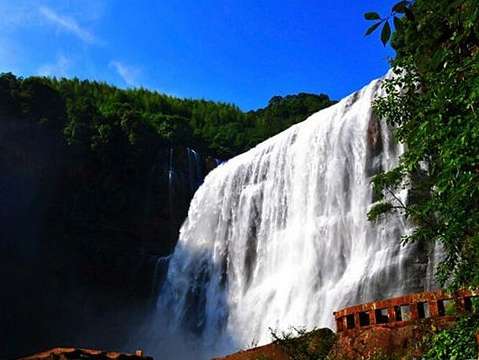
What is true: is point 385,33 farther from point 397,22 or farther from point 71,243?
point 71,243

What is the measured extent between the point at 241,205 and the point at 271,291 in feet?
22.6

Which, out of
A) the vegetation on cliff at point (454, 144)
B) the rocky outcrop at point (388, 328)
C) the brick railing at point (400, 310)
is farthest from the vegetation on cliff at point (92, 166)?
the vegetation on cliff at point (454, 144)

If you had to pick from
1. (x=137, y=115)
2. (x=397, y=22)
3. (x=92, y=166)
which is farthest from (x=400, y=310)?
(x=137, y=115)

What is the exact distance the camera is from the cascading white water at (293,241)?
2056cm

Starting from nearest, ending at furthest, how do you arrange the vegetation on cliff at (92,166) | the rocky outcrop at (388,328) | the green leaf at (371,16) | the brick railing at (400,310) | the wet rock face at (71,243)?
the green leaf at (371,16) < the brick railing at (400,310) < the rocky outcrop at (388,328) < the wet rock face at (71,243) < the vegetation on cliff at (92,166)

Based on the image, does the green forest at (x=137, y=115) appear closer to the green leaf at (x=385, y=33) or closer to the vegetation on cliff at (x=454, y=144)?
the vegetation on cliff at (x=454, y=144)

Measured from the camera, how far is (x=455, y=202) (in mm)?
5660

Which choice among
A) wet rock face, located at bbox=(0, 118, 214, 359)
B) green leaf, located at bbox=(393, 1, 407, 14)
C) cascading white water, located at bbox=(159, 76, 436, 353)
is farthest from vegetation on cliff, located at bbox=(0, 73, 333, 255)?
green leaf, located at bbox=(393, 1, 407, 14)

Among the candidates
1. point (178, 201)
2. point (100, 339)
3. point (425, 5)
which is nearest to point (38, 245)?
point (100, 339)

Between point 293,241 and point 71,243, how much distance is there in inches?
651

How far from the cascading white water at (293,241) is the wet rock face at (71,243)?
11.1 feet

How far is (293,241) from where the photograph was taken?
25.2m

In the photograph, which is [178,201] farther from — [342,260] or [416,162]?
[416,162]

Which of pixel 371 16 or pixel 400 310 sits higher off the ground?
pixel 371 16
